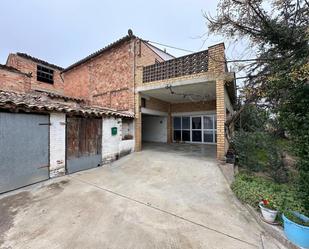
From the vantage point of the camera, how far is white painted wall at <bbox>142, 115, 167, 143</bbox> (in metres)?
12.5

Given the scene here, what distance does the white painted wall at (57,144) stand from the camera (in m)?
4.86

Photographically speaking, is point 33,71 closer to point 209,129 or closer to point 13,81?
point 13,81

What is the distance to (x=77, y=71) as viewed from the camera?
1171 centimetres

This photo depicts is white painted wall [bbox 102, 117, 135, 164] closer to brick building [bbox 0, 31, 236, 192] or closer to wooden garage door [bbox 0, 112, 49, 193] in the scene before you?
brick building [bbox 0, 31, 236, 192]

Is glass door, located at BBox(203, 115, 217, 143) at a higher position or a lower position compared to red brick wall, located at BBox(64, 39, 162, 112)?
lower

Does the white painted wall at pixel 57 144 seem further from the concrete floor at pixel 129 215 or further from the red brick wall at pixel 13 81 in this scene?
the red brick wall at pixel 13 81

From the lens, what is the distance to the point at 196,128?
11.7m

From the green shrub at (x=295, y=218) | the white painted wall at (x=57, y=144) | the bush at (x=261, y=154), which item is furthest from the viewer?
the white painted wall at (x=57, y=144)

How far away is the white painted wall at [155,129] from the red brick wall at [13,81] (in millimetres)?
8619

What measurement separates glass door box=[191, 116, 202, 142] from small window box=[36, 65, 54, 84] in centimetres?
1214

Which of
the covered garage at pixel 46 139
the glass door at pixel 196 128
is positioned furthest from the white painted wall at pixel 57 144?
the glass door at pixel 196 128

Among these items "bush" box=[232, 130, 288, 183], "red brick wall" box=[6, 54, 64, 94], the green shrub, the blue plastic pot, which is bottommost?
the blue plastic pot

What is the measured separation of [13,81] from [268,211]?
12351 mm

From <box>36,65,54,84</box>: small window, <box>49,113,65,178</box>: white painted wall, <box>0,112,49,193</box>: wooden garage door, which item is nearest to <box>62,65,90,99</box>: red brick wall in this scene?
<box>36,65,54,84</box>: small window
